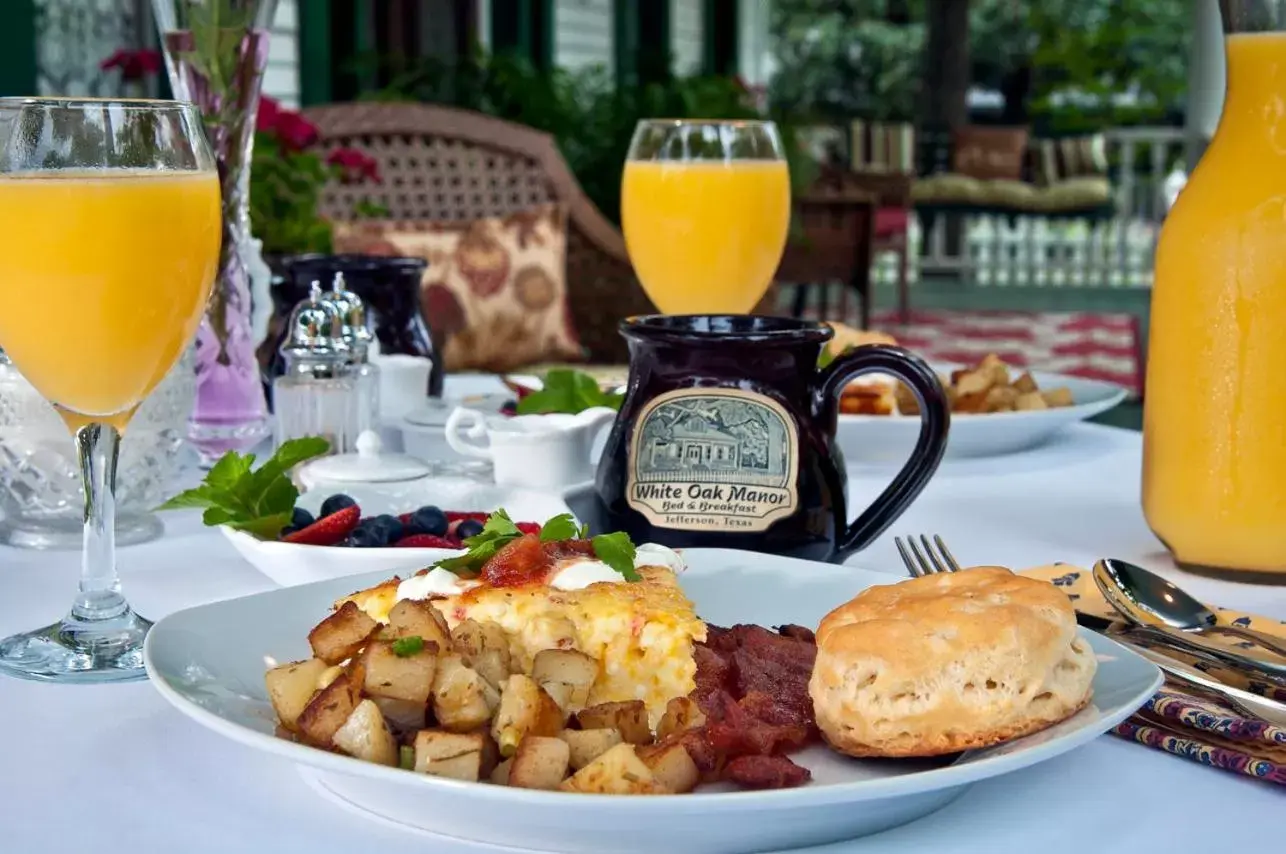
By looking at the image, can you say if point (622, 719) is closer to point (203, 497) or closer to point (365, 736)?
point (365, 736)

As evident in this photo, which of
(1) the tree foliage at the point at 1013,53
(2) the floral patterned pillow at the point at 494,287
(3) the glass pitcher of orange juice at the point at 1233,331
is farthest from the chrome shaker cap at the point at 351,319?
(1) the tree foliage at the point at 1013,53

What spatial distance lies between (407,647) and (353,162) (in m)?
3.17

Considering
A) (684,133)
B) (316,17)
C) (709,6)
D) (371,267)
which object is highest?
(709,6)

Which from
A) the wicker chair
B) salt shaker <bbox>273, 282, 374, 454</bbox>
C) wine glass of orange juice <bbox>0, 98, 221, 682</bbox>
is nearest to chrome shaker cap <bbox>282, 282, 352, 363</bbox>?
salt shaker <bbox>273, 282, 374, 454</bbox>

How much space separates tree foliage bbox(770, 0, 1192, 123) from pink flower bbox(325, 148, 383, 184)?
45.2ft

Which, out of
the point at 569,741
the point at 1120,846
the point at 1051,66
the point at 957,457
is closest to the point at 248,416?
the point at 957,457

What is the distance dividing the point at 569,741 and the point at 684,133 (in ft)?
3.71

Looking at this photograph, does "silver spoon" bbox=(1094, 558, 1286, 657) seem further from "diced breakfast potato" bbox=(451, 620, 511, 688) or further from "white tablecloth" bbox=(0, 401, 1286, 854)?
"diced breakfast potato" bbox=(451, 620, 511, 688)

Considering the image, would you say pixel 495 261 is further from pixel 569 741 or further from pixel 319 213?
pixel 569 741

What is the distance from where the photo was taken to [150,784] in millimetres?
716

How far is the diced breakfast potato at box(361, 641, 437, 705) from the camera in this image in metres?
0.66

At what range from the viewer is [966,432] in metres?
1.46

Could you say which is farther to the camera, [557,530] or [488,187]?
[488,187]

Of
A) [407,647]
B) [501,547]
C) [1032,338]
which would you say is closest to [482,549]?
[501,547]
